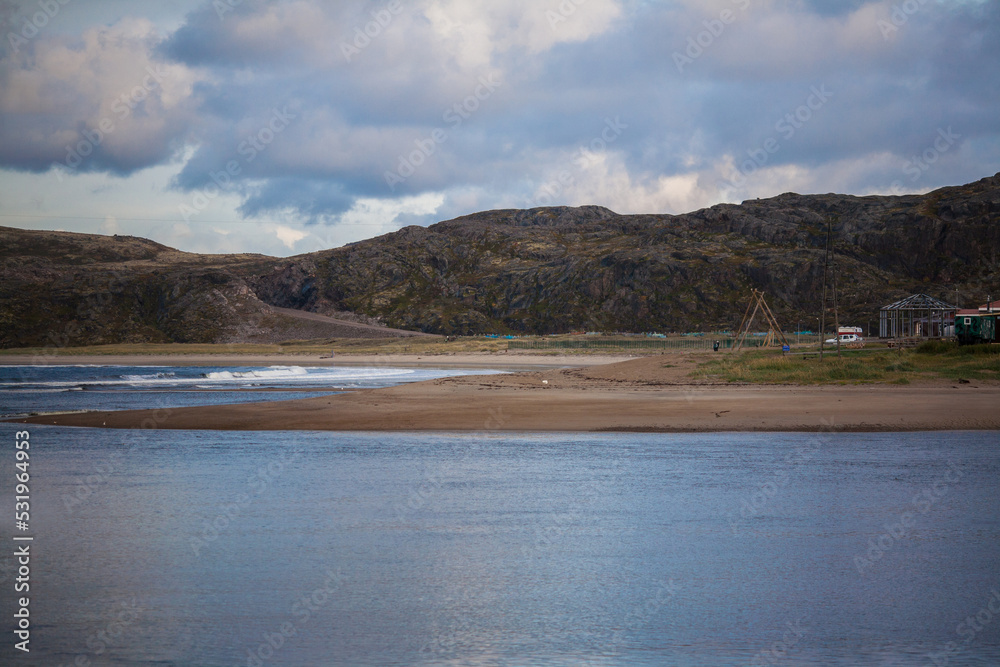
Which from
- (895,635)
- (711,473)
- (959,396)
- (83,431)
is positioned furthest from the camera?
(959,396)

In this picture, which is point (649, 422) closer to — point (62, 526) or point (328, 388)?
point (62, 526)

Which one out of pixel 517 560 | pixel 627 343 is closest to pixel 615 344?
pixel 627 343

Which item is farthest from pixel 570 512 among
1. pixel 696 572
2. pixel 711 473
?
pixel 711 473

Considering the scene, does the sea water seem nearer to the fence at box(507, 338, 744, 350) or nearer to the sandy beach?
the sandy beach

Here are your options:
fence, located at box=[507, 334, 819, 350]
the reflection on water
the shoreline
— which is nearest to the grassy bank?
the reflection on water

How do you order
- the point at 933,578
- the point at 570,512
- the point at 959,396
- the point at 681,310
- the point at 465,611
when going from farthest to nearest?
the point at 681,310 → the point at 959,396 → the point at 570,512 → the point at 933,578 → the point at 465,611

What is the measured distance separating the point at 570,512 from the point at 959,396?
86.4 feet

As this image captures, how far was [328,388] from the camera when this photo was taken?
52375 millimetres

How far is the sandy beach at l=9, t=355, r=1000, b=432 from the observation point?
2964 centimetres

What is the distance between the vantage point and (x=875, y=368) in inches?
1772

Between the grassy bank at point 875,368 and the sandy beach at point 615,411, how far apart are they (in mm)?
2110

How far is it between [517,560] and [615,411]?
21053mm

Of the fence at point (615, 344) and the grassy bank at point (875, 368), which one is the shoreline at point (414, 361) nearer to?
the fence at point (615, 344)

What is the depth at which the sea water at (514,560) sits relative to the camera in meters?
9.34
